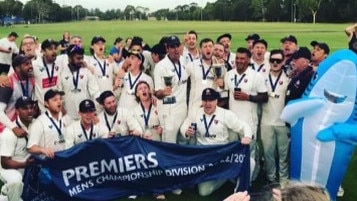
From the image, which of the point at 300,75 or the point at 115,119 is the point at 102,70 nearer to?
the point at 115,119

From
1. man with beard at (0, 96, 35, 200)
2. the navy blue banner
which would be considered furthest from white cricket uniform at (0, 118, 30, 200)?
the navy blue banner

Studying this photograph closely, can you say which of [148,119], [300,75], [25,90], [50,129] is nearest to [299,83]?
[300,75]

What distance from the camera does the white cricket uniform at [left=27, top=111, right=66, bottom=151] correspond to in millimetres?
6461

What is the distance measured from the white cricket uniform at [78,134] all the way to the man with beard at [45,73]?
1.45 metres

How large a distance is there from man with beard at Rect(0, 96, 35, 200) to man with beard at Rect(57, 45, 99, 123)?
5.42 ft

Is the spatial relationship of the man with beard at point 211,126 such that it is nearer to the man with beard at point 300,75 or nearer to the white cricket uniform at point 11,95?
the man with beard at point 300,75

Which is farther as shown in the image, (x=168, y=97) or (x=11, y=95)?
(x=168, y=97)

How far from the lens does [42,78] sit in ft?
26.6

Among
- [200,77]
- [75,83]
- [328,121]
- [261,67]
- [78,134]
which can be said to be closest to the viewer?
[328,121]

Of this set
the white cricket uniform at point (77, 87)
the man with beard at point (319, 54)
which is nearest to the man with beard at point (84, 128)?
the white cricket uniform at point (77, 87)

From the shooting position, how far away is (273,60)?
7391mm

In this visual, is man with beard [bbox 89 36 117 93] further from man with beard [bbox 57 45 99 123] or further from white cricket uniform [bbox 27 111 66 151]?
white cricket uniform [bbox 27 111 66 151]

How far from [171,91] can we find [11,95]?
215 centimetres

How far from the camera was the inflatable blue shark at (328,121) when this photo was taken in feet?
19.6
